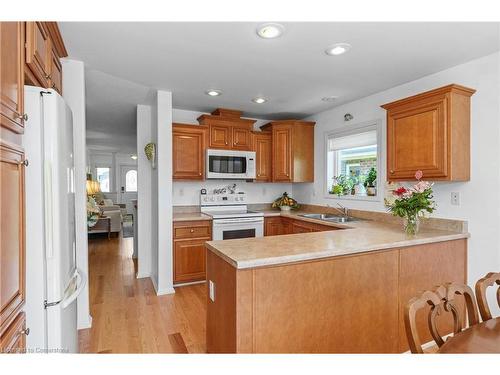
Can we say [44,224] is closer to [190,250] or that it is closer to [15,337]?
[15,337]

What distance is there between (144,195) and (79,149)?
1.60 m

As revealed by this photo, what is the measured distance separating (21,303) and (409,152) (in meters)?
2.95

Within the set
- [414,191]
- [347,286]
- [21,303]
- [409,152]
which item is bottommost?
[347,286]

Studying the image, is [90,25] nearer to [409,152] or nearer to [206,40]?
[206,40]

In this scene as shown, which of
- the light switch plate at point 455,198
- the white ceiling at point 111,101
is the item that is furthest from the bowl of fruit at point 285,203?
the white ceiling at point 111,101

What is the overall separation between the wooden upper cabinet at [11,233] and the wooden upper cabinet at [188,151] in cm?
262

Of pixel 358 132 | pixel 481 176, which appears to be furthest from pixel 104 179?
pixel 481 176

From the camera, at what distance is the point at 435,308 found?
1.18 metres

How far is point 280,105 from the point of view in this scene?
13.1 ft

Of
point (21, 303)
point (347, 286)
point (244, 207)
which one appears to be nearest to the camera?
point (21, 303)

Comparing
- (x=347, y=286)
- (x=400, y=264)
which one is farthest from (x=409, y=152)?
(x=347, y=286)

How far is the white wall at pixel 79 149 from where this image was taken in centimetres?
254

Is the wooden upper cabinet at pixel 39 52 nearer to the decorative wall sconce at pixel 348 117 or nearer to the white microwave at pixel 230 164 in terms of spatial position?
the white microwave at pixel 230 164

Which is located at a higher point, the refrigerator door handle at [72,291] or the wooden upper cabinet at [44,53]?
the wooden upper cabinet at [44,53]
